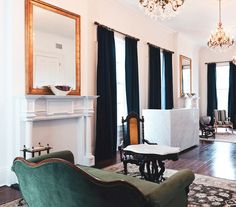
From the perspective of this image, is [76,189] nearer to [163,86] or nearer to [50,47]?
[50,47]

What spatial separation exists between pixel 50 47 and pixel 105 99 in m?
1.69

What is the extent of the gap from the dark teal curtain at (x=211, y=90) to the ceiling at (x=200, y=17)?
1.98 meters

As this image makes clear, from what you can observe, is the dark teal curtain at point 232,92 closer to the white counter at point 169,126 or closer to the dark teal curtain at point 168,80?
the dark teal curtain at point 168,80

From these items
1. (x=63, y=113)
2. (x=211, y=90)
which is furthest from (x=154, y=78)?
(x=211, y=90)

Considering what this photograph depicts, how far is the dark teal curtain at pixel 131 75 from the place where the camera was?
6.32 m

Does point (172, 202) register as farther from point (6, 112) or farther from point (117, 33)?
point (117, 33)

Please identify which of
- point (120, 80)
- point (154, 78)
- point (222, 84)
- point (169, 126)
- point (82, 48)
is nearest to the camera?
point (82, 48)

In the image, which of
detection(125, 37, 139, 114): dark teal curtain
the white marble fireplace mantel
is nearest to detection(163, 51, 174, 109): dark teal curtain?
detection(125, 37, 139, 114): dark teal curtain

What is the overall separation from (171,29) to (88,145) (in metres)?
5.31

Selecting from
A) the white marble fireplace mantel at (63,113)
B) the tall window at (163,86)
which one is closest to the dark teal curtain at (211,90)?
the tall window at (163,86)

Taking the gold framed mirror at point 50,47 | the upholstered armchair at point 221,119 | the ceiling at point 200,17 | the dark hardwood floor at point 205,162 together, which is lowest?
the dark hardwood floor at point 205,162

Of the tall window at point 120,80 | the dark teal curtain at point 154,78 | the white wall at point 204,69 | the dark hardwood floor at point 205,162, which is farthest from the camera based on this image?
the white wall at point 204,69

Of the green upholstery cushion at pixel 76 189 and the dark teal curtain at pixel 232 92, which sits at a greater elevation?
the dark teal curtain at pixel 232 92

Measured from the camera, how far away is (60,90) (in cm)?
416
